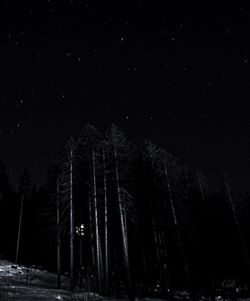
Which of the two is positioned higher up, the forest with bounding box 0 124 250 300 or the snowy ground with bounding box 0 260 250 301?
the forest with bounding box 0 124 250 300

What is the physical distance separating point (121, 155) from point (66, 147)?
5027 millimetres

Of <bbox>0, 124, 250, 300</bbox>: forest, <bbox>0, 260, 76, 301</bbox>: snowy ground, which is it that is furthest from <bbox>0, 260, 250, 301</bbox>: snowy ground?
<bbox>0, 124, 250, 300</bbox>: forest

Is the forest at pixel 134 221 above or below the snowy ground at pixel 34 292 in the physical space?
above

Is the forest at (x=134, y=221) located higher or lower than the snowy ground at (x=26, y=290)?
higher

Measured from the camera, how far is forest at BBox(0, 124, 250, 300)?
24.1 m

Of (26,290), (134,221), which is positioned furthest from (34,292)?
(134,221)

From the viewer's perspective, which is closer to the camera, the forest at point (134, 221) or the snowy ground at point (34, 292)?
the snowy ground at point (34, 292)

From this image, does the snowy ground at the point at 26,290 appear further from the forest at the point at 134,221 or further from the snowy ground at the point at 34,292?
the forest at the point at 134,221

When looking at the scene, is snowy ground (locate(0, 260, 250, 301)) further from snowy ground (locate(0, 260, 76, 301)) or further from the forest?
the forest

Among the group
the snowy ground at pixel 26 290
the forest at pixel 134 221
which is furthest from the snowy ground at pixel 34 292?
the forest at pixel 134 221

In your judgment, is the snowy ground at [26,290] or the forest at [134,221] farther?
the forest at [134,221]

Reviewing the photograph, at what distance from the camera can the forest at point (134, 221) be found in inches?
947

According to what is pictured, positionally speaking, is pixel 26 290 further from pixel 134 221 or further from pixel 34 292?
pixel 134 221

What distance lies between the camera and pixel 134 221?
2450 centimetres
